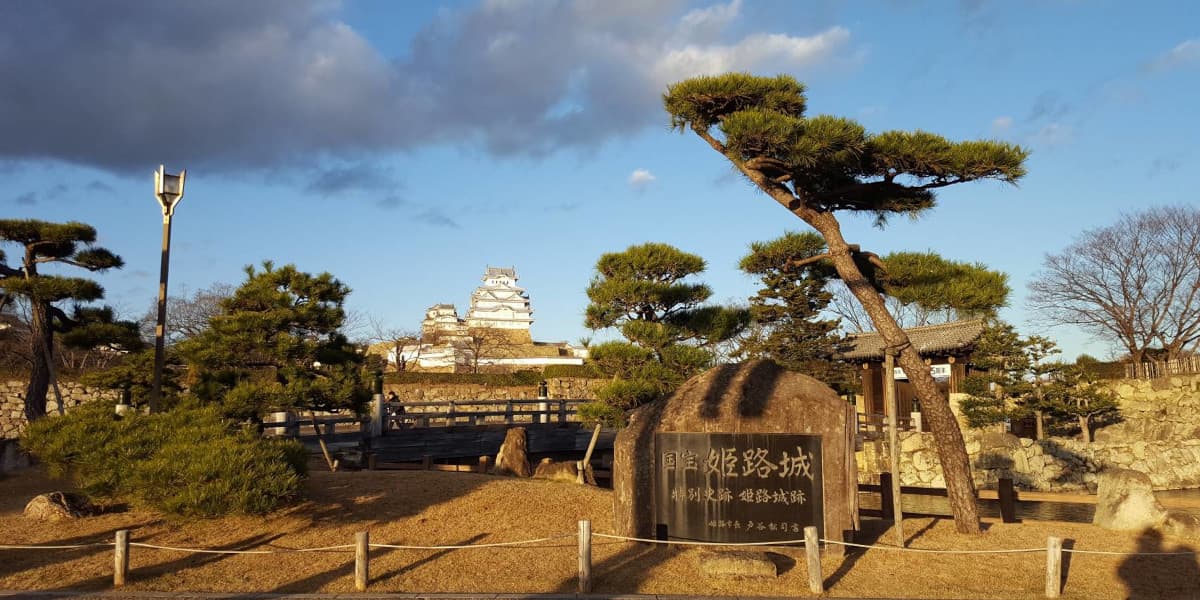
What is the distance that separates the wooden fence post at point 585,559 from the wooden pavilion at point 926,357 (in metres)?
20.1

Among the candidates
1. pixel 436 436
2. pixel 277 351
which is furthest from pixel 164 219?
pixel 436 436

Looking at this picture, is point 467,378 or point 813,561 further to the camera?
point 467,378

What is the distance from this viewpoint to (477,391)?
39.7 meters

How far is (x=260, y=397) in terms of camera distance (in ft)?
42.5

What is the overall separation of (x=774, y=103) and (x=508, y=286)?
5505cm

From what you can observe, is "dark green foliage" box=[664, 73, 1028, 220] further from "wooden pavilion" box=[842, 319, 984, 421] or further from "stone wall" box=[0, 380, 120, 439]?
"stone wall" box=[0, 380, 120, 439]

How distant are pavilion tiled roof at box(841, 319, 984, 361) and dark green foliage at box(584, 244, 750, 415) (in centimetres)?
1218

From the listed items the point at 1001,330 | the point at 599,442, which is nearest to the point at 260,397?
the point at 599,442

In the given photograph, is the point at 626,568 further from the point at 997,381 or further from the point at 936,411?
the point at 997,381

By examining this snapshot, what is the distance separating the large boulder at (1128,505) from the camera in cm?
1054

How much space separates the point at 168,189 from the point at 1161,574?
13.9 meters

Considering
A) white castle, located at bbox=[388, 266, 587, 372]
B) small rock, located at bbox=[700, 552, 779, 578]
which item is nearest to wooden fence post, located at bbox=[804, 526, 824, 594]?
small rock, located at bbox=[700, 552, 779, 578]

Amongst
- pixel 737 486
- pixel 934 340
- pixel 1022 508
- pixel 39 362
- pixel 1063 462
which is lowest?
pixel 1022 508

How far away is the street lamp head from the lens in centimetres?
1177
